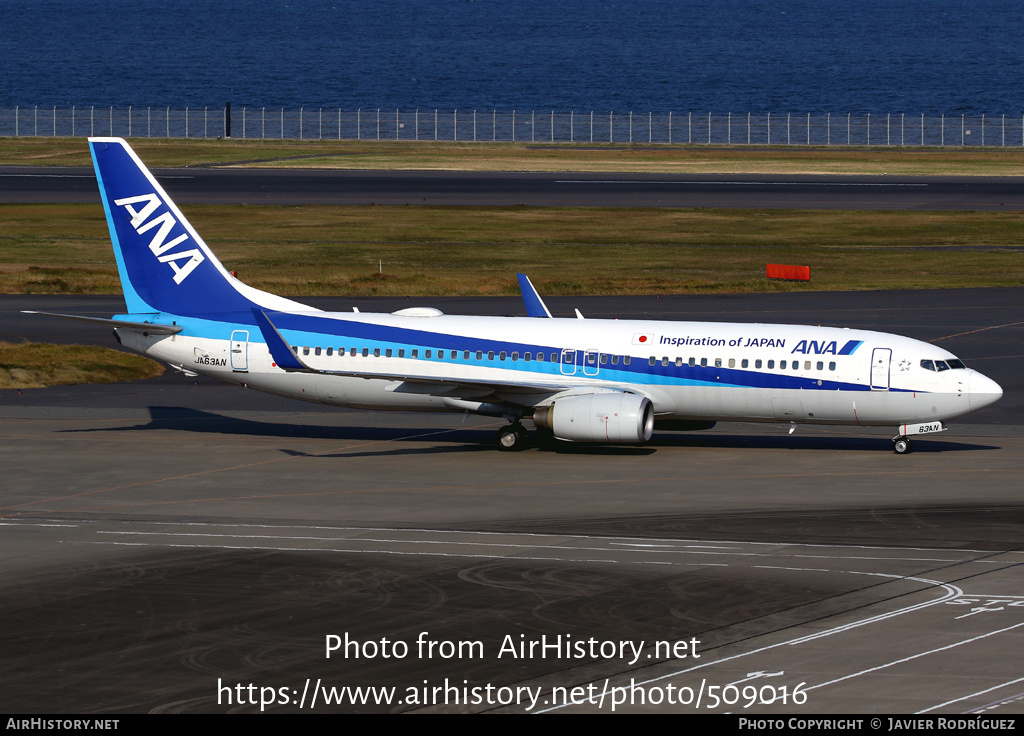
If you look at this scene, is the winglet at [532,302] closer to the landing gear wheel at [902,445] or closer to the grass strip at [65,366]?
the landing gear wheel at [902,445]

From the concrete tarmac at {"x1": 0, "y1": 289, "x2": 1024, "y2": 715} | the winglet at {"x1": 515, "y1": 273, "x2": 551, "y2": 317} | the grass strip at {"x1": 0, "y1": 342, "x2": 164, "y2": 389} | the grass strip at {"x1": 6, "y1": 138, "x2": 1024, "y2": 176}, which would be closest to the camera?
the concrete tarmac at {"x1": 0, "y1": 289, "x2": 1024, "y2": 715}

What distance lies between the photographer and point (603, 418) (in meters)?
46.1

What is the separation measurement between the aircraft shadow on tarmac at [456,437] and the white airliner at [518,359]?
1.53 meters

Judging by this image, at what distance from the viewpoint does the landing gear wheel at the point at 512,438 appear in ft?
162

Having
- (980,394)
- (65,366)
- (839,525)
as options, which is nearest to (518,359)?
(839,525)

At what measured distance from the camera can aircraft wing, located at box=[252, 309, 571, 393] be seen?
46969mm

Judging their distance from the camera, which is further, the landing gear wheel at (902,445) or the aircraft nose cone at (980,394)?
the landing gear wheel at (902,445)

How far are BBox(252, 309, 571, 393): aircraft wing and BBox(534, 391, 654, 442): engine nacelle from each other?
1.37 meters

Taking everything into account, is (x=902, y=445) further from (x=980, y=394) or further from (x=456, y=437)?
(x=456, y=437)

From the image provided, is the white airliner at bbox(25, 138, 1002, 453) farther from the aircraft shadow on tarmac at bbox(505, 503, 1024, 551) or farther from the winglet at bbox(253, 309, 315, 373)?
the aircraft shadow on tarmac at bbox(505, 503, 1024, 551)

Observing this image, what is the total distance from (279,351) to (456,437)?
27.7 feet

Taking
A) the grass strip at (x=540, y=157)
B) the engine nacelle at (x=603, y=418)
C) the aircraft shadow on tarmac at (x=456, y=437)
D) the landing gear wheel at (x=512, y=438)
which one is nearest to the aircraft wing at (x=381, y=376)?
the engine nacelle at (x=603, y=418)

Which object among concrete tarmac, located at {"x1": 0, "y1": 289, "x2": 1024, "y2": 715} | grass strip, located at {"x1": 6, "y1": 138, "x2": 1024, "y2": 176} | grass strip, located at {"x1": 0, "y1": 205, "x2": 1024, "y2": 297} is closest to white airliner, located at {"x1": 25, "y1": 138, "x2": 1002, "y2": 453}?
concrete tarmac, located at {"x1": 0, "y1": 289, "x2": 1024, "y2": 715}

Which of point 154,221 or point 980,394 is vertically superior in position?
point 154,221
